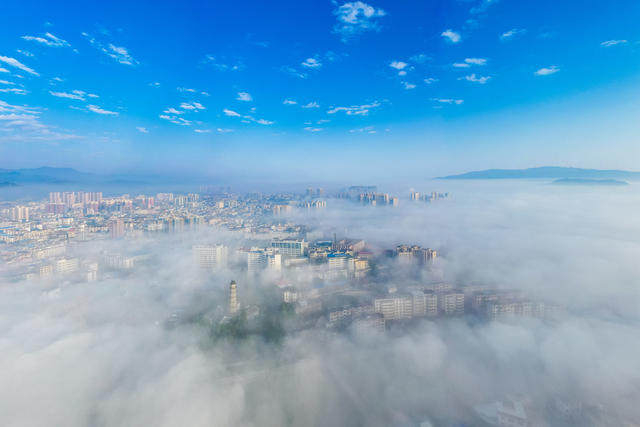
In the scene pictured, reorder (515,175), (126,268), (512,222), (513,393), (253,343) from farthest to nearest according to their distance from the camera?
1. (515,175)
2. (512,222)
3. (126,268)
4. (253,343)
5. (513,393)

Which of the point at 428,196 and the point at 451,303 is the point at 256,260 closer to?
the point at 451,303

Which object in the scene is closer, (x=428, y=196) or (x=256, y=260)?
(x=256, y=260)

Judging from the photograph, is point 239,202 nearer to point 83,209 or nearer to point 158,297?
point 83,209

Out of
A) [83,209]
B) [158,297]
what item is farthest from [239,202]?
[158,297]

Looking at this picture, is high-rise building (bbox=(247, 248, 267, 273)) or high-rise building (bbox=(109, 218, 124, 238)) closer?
high-rise building (bbox=(247, 248, 267, 273))

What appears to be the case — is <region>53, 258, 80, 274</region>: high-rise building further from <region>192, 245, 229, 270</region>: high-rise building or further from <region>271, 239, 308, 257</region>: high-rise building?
<region>271, 239, 308, 257</region>: high-rise building

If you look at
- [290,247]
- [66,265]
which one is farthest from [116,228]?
[290,247]

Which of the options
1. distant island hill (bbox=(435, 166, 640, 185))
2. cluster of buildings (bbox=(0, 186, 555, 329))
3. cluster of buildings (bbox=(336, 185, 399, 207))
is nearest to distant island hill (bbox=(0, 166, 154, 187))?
cluster of buildings (bbox=(0, 186, 555, 329))

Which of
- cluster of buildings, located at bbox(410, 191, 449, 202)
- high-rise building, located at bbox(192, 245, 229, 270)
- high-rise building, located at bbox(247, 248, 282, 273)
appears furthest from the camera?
cluster of buildings, located at bbox(410, 191, 449, 202)

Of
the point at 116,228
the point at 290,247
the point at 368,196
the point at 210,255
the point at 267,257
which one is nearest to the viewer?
the point at 267,257
